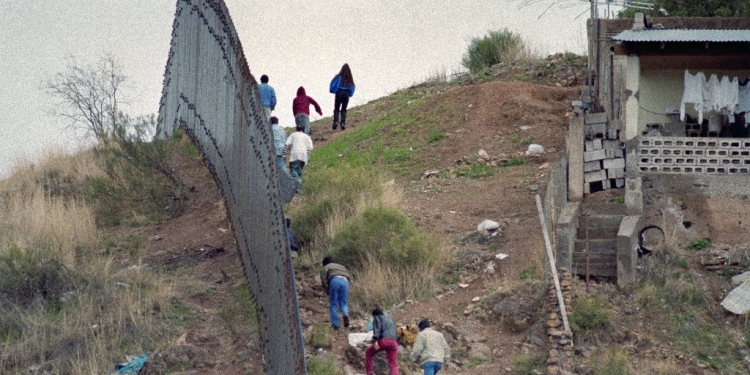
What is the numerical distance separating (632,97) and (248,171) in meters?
8.84

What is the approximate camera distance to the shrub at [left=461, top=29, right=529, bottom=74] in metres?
33.1

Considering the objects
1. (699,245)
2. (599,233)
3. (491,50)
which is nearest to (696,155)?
(699,245)

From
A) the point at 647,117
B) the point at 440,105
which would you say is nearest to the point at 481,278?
the point at 647,117

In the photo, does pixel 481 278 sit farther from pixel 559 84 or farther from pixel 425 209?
pixel 559 84

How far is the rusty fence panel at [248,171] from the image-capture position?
9211 mm

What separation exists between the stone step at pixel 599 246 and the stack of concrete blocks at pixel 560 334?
0.88 m

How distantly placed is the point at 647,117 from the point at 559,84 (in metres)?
9.66

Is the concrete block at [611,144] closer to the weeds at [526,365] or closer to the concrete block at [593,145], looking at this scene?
the concrete block at [593,145]

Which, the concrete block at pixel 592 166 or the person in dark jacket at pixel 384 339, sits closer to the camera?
the person in dark jacket at pixel 384 339

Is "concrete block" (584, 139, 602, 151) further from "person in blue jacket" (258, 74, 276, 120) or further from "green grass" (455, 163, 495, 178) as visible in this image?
"person in blue jacket" (258, 74, 276, 120)

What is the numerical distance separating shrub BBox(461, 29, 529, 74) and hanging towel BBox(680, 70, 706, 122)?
15.1 metres

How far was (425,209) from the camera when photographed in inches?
773

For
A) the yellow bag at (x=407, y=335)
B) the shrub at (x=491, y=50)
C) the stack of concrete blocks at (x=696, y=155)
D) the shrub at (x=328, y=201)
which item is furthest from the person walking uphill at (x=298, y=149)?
the shrub at (x=491, y=50)

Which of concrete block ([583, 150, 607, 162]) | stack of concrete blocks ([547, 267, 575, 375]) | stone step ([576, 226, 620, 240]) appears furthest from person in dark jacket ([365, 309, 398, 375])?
concrete block ([583, 150, 607, 162])
